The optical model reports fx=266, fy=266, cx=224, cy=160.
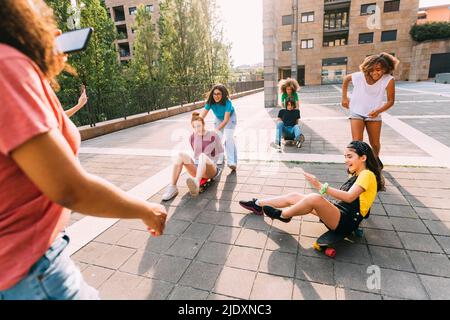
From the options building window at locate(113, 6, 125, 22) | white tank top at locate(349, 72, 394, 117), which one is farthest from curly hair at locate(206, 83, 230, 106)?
building window at locate(113, 6, 125, 22)

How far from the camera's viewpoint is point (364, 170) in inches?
109

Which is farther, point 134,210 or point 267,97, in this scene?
point 267,97

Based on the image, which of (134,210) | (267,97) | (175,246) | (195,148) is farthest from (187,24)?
(134,210)

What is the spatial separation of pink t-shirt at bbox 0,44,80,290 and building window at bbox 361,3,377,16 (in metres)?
42.3

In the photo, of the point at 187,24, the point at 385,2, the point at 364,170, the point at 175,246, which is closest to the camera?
the point at 364,170

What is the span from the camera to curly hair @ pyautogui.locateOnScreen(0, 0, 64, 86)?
33.4 inches

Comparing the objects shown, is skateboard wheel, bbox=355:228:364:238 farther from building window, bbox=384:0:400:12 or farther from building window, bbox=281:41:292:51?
building window, bbox=384:0:400:12

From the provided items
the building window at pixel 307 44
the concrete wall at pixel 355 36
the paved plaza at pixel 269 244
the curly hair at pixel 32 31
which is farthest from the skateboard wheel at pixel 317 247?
the building window at pixel 307 44

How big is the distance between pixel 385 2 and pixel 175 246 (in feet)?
138

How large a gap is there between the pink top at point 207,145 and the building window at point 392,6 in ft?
131

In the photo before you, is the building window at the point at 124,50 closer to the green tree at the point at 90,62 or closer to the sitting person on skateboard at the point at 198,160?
the green tree at the point at 90,62

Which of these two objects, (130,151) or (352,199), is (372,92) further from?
(130,151)

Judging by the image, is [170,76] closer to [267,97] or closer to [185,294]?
[267,97]

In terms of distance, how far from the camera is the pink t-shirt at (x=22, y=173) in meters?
0.77
